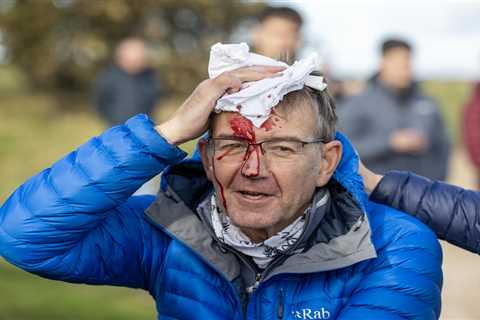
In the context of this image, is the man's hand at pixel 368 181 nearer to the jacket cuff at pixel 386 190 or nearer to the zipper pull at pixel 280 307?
the jacket cuff at pixel 386 190

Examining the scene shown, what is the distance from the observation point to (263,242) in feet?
9.53

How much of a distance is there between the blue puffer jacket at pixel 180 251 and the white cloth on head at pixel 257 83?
0.87ft

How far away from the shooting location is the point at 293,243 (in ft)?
9.54

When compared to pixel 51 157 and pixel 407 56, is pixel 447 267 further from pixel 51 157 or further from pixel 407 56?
pixel 51 157

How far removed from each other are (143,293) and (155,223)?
513 centimetres

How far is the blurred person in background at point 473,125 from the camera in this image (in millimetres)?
8227

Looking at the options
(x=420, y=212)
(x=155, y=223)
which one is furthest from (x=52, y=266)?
(x=420, y=212)

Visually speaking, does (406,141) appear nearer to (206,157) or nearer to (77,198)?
(206,157)

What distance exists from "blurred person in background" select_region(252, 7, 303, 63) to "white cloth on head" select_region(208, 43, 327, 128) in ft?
11.0

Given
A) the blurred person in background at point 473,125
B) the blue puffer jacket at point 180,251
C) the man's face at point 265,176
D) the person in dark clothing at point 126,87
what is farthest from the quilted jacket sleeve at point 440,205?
the person in dark clothing at point 126,87

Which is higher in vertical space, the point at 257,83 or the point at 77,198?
the point at 257,83

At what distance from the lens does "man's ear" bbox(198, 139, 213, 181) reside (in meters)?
2.98

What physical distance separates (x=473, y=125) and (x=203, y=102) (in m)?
5.89

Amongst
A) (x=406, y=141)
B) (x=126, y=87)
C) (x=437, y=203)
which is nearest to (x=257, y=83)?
(x=437, y=203)
